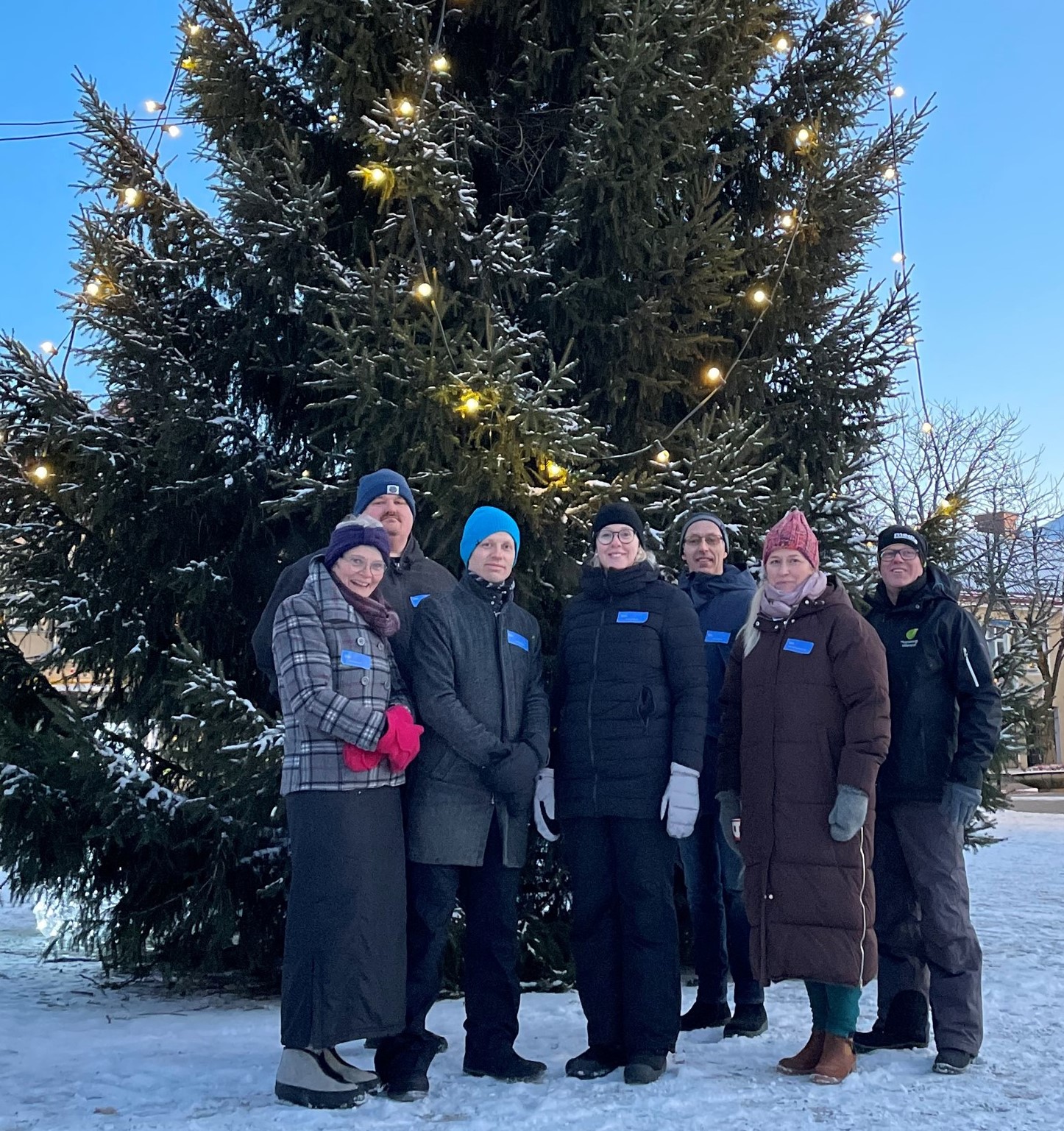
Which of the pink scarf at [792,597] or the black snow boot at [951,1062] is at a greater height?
the pink scarf at [792,597]

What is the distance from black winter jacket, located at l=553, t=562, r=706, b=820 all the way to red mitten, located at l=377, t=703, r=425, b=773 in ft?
2.10

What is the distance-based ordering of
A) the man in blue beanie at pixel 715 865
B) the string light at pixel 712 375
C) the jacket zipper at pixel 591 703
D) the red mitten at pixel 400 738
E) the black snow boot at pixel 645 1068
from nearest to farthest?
the red mitten at pixel 400 738, the black snow boot at pixel 645 1068, the jacket zipper at pixel 591 703, the man in blue beanie at pixel 715 865, the string light at pixel 712 375

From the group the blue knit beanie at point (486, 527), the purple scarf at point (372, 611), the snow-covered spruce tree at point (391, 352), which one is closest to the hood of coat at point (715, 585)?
the snow-covered spruce tree at point (391, 352)

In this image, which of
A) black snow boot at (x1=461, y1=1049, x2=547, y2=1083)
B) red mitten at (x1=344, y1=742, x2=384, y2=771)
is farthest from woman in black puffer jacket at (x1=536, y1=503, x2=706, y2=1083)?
red mitten at (x1=344, y1=742, x2=384, y2=771)

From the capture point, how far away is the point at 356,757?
3547 millimetres

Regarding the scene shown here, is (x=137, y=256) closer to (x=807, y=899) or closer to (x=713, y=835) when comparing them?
(x=713, y=835)

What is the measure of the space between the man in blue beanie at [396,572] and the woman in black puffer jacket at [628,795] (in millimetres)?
651

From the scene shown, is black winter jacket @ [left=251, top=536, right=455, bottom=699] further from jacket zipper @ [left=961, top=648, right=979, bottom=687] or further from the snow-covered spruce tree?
jacket zipper @ [left=961, top=648, right=979, bottom=687]

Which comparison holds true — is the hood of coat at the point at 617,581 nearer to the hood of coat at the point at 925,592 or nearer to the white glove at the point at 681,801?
the white glove at the point at 681,801

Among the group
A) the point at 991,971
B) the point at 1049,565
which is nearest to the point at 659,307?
the point at 991,971

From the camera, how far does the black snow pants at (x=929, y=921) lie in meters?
3.88

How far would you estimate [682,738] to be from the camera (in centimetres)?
381

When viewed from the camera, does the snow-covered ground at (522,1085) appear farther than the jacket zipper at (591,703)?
No

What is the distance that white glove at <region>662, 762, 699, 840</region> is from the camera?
12.1 ft
